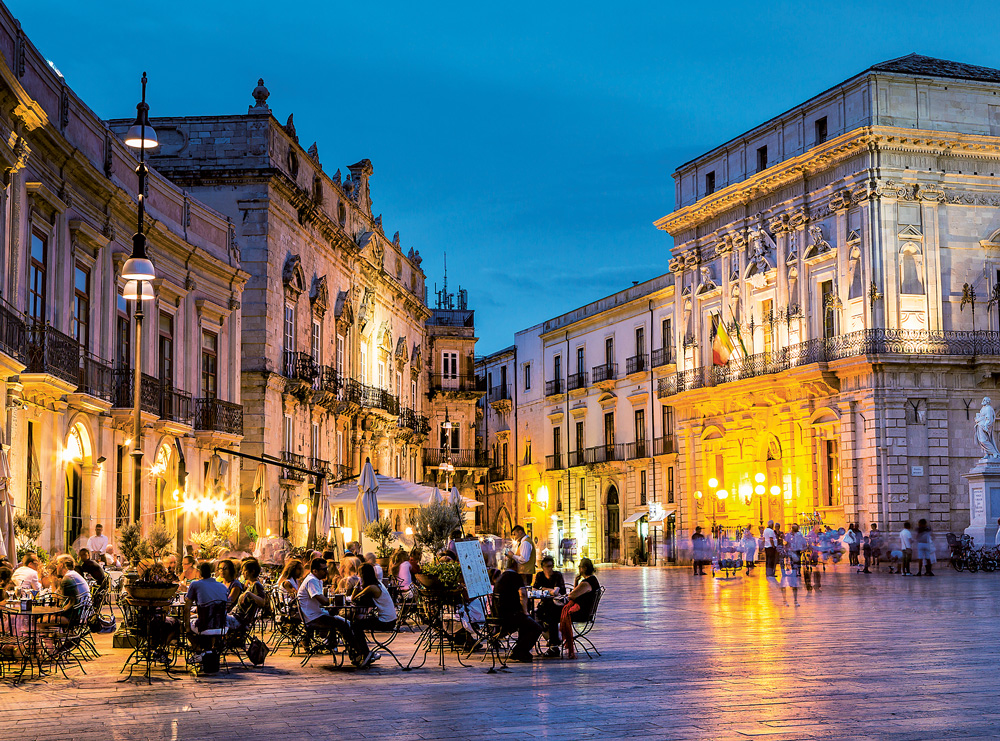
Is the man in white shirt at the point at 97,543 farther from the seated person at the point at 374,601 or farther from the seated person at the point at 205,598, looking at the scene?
the seated person at the point at 374,601

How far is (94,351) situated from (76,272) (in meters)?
1.58

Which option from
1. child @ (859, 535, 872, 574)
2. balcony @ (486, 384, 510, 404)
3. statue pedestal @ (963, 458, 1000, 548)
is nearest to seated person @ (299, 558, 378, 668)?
statue pedestal @ (963, 458, 1000, 548)

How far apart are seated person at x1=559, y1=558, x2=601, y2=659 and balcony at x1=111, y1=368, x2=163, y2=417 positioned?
1230 centimetres

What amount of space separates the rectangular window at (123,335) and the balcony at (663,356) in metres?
28.8

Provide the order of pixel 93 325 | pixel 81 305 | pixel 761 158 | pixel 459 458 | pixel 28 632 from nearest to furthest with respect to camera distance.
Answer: pixel 28 632, pixel 81 305, pixel 93 325, pixel 761 158, pixel 459 458

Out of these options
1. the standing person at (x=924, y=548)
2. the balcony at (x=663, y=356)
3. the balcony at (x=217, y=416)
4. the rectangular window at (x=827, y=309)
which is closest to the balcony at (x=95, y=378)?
the balcony at (x=217, y=416)

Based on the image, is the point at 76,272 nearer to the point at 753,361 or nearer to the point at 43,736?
the point at 43,736

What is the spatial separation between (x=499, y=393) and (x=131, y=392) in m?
43.9

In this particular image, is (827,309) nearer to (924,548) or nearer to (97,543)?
(924,548)

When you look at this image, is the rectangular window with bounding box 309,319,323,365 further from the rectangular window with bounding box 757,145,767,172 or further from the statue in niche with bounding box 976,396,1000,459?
the statue in niche with bounding box 976,396,1000,459

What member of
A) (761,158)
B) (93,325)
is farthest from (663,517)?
(93,325)

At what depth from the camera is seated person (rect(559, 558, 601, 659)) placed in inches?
532

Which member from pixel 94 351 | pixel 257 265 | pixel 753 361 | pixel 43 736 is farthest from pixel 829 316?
pixel 43 736

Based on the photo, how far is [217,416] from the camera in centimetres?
2905
